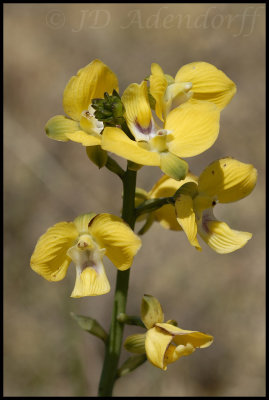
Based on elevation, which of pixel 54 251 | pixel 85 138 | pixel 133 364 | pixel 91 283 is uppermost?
pixel 85 138

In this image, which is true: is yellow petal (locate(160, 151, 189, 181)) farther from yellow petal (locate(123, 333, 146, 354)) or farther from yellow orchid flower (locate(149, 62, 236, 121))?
yellow petal (locate(123, 333, 146, 354))

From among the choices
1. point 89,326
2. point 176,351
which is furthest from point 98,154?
point 176,351

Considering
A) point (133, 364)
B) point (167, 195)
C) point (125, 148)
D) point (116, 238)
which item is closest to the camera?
point (125, 148)

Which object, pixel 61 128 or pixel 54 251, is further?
pixel 61 128

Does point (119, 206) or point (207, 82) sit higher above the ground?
point (207, 82)

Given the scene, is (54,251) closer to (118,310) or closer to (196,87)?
(118,310)

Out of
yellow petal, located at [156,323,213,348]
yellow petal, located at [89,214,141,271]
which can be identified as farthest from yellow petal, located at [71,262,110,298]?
yellow petal, located at [156,323,213,348]
